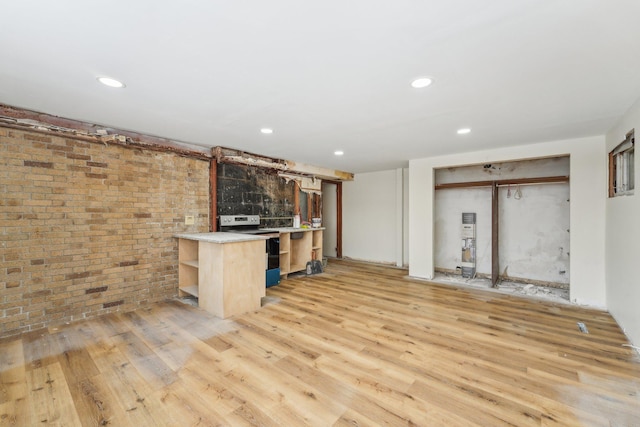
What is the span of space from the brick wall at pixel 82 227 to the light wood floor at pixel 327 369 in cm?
35

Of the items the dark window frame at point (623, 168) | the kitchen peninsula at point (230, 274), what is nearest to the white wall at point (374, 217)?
the dark window frame at point (623, 168)

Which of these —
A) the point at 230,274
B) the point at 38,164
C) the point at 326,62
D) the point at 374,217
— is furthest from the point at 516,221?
the point at 38,164

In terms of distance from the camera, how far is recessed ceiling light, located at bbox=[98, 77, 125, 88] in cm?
219

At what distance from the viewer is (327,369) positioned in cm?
222

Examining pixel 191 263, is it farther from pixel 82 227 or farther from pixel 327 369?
pixel 327 369

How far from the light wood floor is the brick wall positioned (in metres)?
0.35

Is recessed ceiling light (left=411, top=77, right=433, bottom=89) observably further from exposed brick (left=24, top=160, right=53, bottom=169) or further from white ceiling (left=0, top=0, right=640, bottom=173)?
exposed brick (left=24, top=160, right=53, bottom=169)

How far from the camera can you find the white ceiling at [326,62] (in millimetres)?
1446

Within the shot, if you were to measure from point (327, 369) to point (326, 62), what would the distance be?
236 centimetres

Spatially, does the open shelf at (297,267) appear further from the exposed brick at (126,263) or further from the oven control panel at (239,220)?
the exposed brick at (126,263)

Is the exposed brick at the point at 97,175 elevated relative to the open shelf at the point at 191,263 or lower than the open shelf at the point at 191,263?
elevated

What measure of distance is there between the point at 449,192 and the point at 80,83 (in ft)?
19.1

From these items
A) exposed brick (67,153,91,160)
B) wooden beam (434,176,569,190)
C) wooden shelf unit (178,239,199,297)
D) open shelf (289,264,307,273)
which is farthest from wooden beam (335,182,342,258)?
exposed brick (67,153,91,160)

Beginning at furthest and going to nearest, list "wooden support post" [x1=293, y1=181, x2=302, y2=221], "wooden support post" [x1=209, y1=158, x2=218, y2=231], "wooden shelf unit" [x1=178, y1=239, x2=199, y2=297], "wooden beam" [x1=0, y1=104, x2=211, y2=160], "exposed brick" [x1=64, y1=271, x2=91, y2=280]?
"wooden support post" [x1=293, y1=181, x2=302, y2=221]
"wooden support post" [x1=209, y1=158, x2=218, y2=231]
"wooden shelf unit" [x1=178, y1=239, x2=199, y2=297]
"exposed brick" [x1=64, y1=271, x2=91, y2=280]
"wooden beam" [x1=0, y1=104, x2=211, y2=160]
